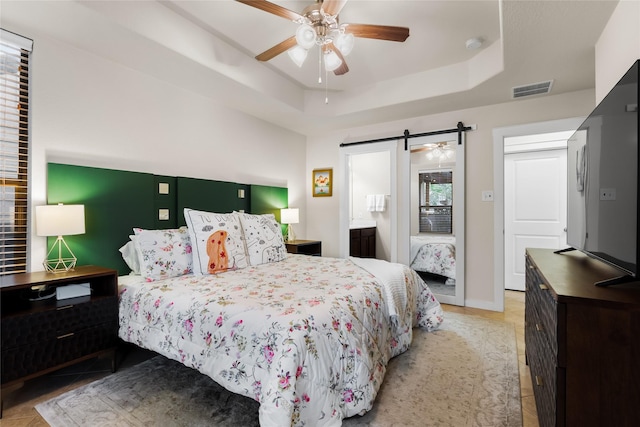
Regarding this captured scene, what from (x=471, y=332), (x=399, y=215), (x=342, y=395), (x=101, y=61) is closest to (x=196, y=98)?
(x=101, y=61)

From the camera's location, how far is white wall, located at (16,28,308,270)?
2238 mm

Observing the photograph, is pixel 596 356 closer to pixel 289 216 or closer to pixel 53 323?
pixel 53 323

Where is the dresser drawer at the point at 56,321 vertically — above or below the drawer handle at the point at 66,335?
above

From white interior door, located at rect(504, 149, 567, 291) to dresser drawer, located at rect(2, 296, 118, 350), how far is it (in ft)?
15.9

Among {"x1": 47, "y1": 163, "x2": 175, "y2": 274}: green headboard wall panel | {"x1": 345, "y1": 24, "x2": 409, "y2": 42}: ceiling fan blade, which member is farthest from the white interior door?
{"x1": 47, "y1": 163, "x2": 175, "y2": 274}: green headboard wall panel

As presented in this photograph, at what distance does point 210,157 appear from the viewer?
3.45 metres

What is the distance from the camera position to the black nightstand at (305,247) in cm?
405

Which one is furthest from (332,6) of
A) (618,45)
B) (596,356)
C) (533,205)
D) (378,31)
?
(533,205)

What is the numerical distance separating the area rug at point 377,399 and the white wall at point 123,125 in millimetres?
1063

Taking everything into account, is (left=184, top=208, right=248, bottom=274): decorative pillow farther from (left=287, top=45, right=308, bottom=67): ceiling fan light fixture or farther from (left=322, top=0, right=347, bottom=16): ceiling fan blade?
(left=322, top=0, right=347, bottom=16): ceiling fan blade

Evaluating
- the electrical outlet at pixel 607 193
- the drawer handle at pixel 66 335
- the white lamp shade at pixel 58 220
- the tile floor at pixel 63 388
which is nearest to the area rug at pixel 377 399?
the tile floor at pixel 63 388

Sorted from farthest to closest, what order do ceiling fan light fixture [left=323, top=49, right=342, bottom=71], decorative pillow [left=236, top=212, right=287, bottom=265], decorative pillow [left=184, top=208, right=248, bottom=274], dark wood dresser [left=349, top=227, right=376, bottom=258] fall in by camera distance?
dark wood dresser [left=349, top=227, right=376, bottom=258] < decorative pillow [left=236, top=212, right=287, bottom=265] < decorative pillow [left=184, top=208, right=248, bottom=274] < ceiling fan light fixture [left=323, top=49, right=342, bottom=71]

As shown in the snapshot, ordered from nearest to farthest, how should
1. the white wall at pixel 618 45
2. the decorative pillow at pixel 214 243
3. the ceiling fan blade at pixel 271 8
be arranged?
the white wall at pixel 618 45
the ceiling fan blade at pixel 271 8
the decorative pillow at pixel 214 243

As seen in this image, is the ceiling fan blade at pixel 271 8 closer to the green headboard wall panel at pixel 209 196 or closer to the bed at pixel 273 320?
the bed at pixel 273 320
